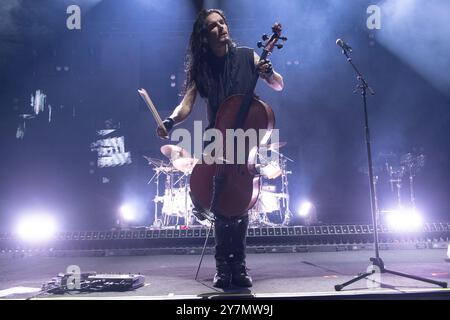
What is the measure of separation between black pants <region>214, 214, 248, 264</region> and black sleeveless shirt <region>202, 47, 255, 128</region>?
78cm

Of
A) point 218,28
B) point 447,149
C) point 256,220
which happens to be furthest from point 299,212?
point 218,28

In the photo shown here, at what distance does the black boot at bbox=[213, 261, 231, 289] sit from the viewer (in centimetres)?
253

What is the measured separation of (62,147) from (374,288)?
27.6ft

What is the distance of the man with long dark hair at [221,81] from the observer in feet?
8.54

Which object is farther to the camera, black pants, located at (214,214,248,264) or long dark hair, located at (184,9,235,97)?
long dark hair, located at (184,9,235,97)

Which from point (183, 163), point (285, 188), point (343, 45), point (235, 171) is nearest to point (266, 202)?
point (285, 188)

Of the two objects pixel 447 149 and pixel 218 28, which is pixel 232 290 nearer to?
pixel 218 28

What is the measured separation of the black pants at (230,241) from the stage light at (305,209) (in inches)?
247

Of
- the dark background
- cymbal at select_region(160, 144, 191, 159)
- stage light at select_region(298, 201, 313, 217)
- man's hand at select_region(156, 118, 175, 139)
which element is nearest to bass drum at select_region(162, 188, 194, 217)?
the dark background

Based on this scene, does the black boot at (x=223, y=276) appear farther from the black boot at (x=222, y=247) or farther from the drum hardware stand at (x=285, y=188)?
the drum hardware stand at (x=285, y=188)

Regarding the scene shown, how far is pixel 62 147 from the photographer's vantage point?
8852 mm

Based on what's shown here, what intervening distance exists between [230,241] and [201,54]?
1542mm

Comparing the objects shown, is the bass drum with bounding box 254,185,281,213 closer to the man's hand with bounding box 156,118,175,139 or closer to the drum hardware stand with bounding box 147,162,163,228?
the drum hardware stand with bounding box 147,162,163,228
